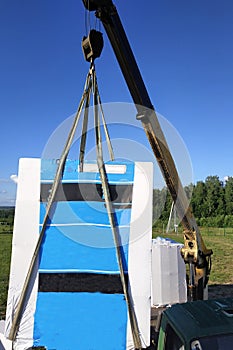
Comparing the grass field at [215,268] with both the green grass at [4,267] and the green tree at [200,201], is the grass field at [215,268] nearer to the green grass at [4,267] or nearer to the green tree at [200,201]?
the green grass at [4,267]

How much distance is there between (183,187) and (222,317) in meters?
2.12

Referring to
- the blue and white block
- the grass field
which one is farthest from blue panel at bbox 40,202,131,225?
the grass field

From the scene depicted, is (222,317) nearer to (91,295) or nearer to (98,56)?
(91,295)

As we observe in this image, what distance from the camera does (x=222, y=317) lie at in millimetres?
1805

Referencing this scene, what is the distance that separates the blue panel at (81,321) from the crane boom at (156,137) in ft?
3.25

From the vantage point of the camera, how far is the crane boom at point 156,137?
3.06m

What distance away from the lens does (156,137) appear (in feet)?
11.4

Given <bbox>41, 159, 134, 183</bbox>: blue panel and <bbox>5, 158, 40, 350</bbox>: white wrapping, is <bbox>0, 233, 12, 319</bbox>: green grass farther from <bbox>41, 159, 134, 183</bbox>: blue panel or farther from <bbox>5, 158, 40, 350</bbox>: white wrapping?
<bbox>41, 159, 134, 183</bbox>: blue panel

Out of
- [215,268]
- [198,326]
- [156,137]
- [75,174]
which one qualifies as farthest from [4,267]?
[198,326]

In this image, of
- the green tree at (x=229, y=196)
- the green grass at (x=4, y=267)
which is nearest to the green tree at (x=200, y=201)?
the green tree at (x=229, y=196)

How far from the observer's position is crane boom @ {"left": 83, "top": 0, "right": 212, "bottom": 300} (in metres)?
3.06

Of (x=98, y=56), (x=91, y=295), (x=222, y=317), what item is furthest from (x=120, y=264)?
(x=98, y=56)

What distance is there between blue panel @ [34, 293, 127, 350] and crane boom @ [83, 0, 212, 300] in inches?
39.0

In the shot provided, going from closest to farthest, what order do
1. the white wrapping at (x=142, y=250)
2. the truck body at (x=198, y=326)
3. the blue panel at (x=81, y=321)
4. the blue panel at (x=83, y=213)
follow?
the truck body at (x=198, y=326) → the blue panel at (x=81, y=321) → the white wrapping at (x=142, y=250) → the blue panel at (x=83, y=213)
